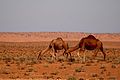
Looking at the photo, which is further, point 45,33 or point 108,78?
point 45,33

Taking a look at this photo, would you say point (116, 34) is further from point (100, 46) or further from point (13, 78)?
point (13, 78)

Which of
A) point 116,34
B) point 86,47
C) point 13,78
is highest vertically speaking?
point 116,34

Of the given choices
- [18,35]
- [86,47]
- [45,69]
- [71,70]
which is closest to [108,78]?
[71,70]

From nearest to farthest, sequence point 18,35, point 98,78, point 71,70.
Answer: point 98,78 → point 71,70 → point 18,35

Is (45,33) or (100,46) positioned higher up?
(45,33)

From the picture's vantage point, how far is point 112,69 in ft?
79.2

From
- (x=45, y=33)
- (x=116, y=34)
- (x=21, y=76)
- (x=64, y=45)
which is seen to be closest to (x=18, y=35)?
(x=45, y=33)

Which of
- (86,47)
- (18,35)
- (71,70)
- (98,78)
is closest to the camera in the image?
(98,78)

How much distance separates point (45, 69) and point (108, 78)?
580 cm

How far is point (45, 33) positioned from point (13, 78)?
137879 millimetres

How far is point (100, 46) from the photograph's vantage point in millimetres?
30953

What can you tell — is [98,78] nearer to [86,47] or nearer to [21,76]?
[21,76]

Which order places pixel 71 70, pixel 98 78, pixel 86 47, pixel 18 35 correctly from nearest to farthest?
pixel 98 78
pixel 71 70
pixel 86 47
pixel 18 35

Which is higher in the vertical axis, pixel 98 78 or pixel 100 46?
pixel 100 46
